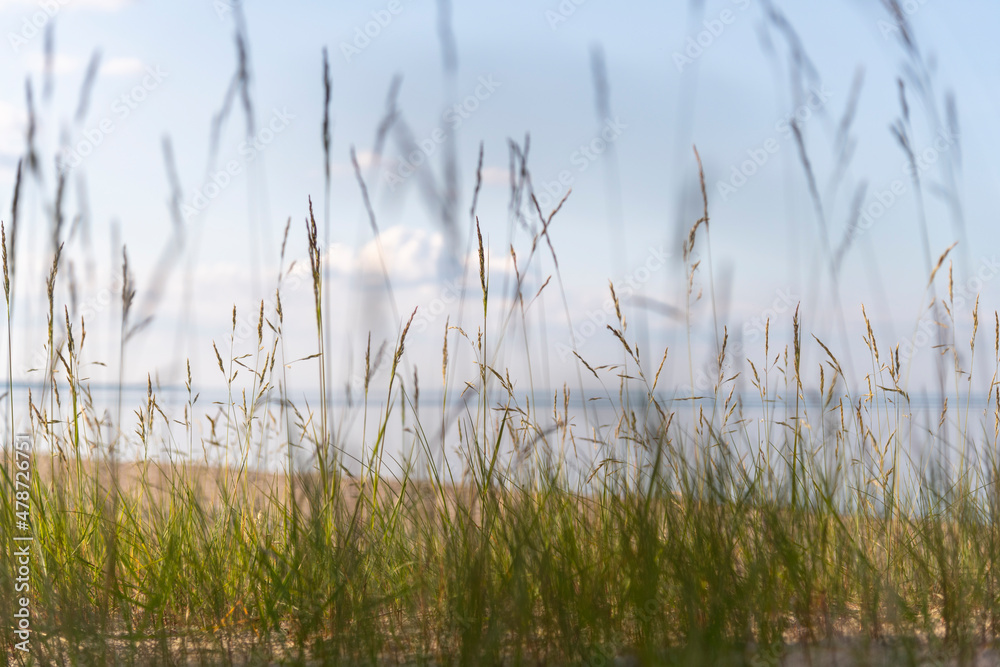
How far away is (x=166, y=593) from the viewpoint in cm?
159

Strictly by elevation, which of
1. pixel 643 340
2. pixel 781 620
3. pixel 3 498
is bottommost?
pixel 781 620

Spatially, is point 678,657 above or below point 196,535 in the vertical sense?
below

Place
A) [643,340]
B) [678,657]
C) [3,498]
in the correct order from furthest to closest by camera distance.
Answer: [3,498]
[643,340]
[678,657]

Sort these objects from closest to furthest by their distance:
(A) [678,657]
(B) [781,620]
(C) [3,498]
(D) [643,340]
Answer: (A) [678,657] → (B) [781,620] → (D) [643,340] → (C) [3,498]

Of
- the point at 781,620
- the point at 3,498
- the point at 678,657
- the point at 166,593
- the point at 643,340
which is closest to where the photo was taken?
the point at 678,657

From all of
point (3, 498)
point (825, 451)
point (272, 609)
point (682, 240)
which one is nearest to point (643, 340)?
point (682, 240)

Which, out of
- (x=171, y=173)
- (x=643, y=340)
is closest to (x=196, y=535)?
(x=171, y=173)

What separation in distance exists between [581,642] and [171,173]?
1514 millimetres

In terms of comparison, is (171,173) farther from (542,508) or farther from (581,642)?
(581,642)

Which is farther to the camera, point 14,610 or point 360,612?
point 14,610

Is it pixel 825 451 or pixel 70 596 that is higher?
pixel 825 451

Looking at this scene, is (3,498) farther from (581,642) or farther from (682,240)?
(682,240)

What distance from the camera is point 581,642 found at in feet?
4.22

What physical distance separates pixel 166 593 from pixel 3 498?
23.2 inches
